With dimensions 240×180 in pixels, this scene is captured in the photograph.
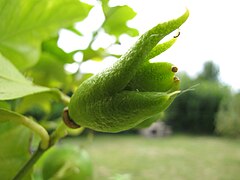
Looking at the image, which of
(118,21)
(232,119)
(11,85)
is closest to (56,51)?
(118,21)

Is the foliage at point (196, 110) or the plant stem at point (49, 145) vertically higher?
the plant stem at point (49, 145)

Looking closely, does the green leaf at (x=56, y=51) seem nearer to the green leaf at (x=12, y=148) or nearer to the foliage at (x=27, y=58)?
the foliage at (x=27, y=58)

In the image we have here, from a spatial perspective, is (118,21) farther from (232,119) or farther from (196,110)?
(196,110)

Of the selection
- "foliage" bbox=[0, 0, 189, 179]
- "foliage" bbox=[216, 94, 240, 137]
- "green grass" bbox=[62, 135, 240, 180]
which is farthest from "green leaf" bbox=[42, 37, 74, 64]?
"foliage" bbox=[216, 94, 240, 137]

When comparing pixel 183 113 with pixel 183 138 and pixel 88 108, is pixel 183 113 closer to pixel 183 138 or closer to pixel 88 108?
pixel 183 138

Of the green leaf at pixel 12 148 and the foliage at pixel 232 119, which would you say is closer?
the green leaf at pixel 12 148

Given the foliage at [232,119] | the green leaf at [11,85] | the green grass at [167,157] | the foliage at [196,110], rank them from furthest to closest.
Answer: the foliage at [196,110]
the foliage at [232,119]
the green grass at [167,157]
the green leaf at [11,85]

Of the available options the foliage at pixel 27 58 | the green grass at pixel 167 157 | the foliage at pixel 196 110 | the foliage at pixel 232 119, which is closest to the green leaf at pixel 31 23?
the foliage at pixel 27 58

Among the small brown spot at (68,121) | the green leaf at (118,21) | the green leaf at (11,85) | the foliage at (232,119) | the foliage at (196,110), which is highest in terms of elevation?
the green leaf at (118,21)
